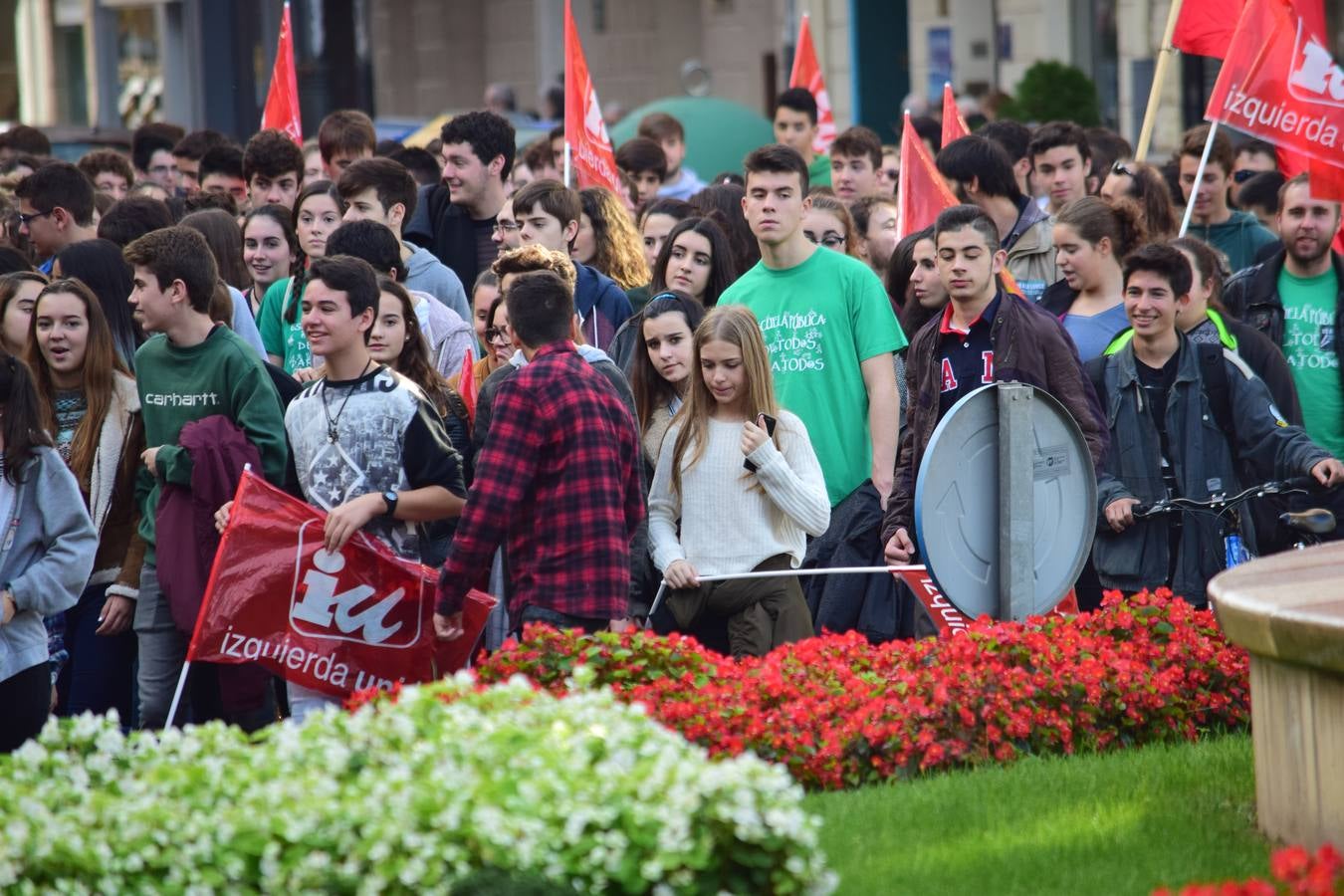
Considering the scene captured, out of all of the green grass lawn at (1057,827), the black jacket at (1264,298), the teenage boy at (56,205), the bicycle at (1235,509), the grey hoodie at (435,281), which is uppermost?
the teenage boy at (56,205)

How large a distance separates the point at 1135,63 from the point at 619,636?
21694mm

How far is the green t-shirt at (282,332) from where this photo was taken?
9.50 m

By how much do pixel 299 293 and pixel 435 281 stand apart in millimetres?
621

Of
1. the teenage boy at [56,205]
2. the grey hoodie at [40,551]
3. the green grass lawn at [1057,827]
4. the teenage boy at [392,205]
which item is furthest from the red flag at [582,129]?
the green grass lawn at [1057,827]

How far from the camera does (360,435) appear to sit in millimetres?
7496

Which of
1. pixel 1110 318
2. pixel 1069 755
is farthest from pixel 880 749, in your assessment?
pixel 1110 318

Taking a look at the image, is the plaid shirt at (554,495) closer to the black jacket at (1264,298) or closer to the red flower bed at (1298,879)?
the red flower bed at (1298,879)

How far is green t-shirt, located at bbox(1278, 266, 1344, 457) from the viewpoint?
1016cm

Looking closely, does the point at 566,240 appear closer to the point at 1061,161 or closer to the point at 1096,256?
the point at 1096,256

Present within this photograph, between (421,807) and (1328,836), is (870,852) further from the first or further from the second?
(421,807)

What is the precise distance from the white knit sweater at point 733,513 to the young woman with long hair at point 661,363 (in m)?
0.39

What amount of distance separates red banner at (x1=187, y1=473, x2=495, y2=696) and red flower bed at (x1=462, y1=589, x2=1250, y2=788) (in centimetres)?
70

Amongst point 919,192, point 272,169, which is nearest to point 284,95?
point 272,169

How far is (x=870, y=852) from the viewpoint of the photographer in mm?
5730
